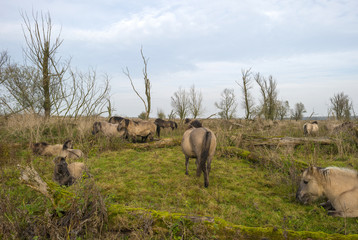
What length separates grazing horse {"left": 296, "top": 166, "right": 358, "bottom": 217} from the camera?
3.86m

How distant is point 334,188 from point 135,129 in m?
9.37

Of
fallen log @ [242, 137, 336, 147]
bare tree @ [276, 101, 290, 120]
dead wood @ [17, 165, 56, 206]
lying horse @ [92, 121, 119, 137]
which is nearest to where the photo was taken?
dead wood @ [17, 165, 56, 206]

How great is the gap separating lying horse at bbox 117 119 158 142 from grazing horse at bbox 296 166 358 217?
8767mm

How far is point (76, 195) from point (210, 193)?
3.10 meters

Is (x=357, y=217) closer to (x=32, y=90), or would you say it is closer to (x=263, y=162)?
(x=263, y=162)

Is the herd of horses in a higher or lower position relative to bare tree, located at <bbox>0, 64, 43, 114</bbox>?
lower

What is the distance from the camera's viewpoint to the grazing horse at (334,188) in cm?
386

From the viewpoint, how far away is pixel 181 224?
259 cm

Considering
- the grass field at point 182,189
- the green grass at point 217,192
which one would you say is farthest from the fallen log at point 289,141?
the green grass at point 217,192

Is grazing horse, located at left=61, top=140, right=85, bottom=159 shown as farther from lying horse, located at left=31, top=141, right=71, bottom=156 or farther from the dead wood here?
the dead wood

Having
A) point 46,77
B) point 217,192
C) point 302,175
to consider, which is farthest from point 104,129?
point 302,175

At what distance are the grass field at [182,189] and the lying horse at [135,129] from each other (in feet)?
4.13

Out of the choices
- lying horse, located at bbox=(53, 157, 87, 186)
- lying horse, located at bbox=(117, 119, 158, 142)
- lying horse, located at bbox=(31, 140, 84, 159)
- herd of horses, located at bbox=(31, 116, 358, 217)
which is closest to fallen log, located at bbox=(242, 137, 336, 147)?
herd of horses, located at bbox=(31, 116, 358, 217)

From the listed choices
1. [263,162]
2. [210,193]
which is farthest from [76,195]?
[263,162]
